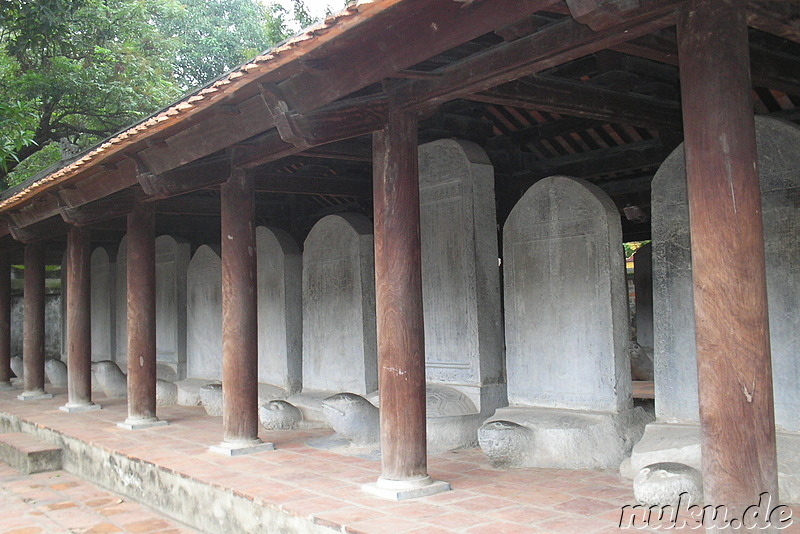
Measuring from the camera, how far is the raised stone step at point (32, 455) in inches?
332

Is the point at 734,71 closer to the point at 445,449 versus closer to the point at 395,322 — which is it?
the point at 395,322

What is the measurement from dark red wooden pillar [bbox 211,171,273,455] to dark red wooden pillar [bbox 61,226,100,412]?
13.0 ft

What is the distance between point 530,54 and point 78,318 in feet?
25.6

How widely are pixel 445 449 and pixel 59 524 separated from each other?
128 inches

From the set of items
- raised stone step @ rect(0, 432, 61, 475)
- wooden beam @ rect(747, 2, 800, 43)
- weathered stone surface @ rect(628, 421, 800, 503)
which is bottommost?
raised stone step @ rect(0, 432, 61, 475)

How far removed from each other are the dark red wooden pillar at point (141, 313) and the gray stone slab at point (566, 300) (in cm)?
415

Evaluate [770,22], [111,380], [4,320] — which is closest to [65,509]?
[111,380]

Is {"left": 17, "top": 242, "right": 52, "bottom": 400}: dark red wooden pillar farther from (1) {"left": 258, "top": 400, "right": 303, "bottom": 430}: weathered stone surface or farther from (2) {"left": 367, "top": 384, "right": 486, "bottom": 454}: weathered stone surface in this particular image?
(2) {"left": 367, "top": 384, "right": 486, "bottom": 454}: weathered stone surface

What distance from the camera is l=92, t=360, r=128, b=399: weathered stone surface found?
37.4ft

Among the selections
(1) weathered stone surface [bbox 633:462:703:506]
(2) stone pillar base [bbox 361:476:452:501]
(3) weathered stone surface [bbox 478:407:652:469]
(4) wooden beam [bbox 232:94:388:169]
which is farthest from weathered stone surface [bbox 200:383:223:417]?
(1) weathered stone surface [bbox 633:462:703:506]

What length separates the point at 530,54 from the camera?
14.1ft

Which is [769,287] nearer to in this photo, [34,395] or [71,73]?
[34,395]

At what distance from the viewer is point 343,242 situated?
8734 mm

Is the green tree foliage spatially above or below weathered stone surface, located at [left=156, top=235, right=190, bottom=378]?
above
